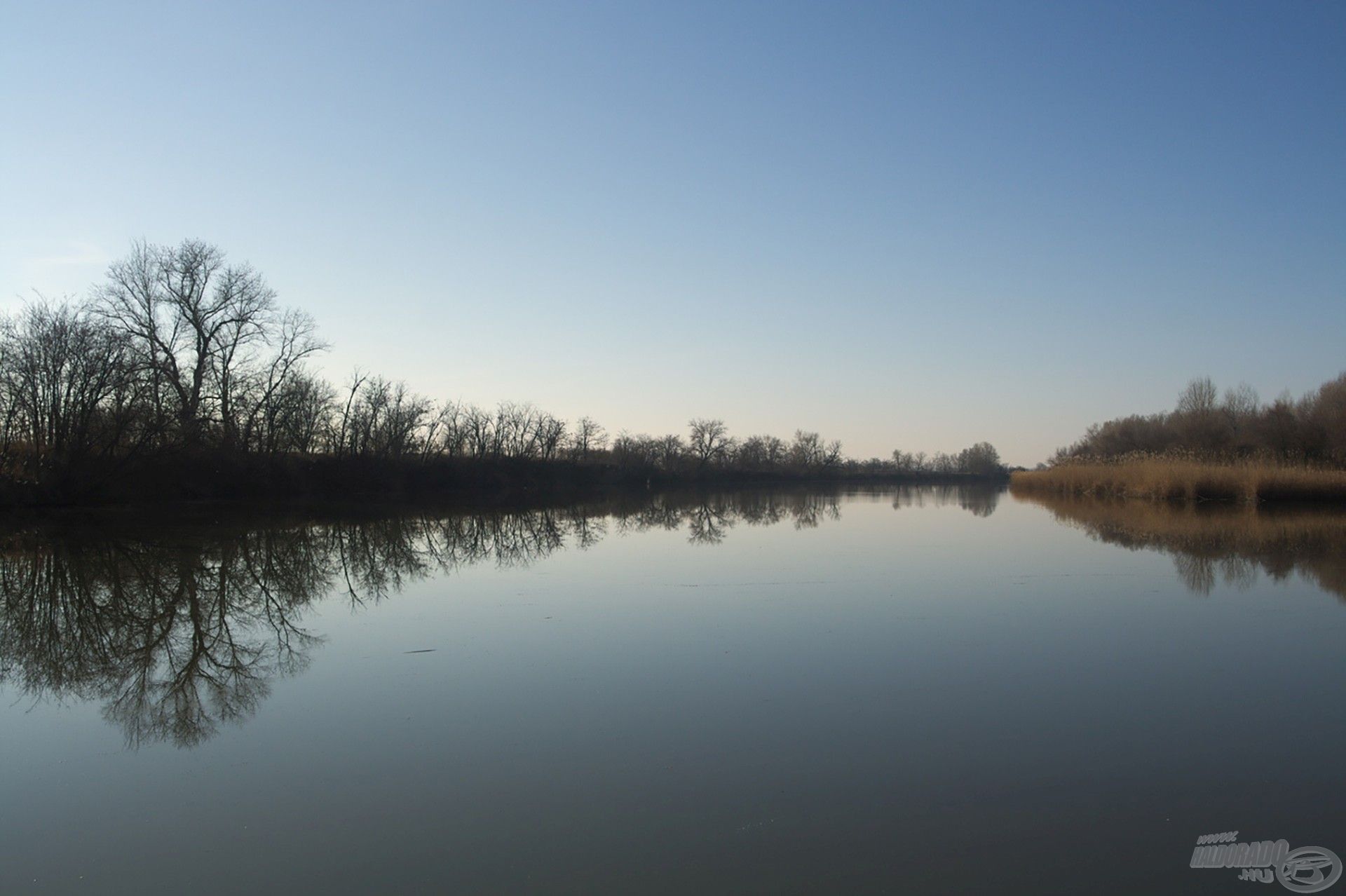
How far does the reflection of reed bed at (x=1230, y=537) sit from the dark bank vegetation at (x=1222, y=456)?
0.99m

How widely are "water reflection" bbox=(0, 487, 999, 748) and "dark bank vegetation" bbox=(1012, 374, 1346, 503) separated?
1286 cm

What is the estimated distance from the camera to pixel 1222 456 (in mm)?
29484

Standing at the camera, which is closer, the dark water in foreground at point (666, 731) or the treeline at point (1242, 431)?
the dark water in foreground at point (666, 731)

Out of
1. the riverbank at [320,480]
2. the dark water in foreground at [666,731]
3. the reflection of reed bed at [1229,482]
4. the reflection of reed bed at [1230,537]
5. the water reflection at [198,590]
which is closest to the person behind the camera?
the dark water in foreground at [666,731]

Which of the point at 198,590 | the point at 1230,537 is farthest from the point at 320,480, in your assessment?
the point at 1230,537

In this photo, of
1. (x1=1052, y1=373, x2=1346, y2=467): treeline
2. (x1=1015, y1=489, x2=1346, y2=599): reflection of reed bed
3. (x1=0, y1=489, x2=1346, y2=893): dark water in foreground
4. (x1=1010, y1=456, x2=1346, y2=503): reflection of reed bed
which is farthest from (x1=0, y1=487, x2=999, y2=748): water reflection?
(x1=1052, y1=373, x2=1346, y2=467): treeline

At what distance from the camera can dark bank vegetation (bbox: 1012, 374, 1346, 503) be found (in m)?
23.8

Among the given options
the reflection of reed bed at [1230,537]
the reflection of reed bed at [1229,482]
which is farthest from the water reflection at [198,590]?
the reflection of reed bed at [1229,482]

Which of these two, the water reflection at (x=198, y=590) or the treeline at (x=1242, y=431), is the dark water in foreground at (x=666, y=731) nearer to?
the water reflection at (x=198, y=590)

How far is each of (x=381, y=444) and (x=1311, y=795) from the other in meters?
40.1

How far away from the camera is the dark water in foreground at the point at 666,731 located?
127 inches

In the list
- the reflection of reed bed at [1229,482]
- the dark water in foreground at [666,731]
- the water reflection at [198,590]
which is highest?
the reflection of reed bed at [1229,482]

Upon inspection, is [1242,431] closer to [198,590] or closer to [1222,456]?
[1222,456]

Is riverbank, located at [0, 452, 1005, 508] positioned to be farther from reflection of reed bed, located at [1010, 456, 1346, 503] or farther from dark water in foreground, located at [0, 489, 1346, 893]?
reflection of reed bed, located at [1010, 456, 1346, 503]
